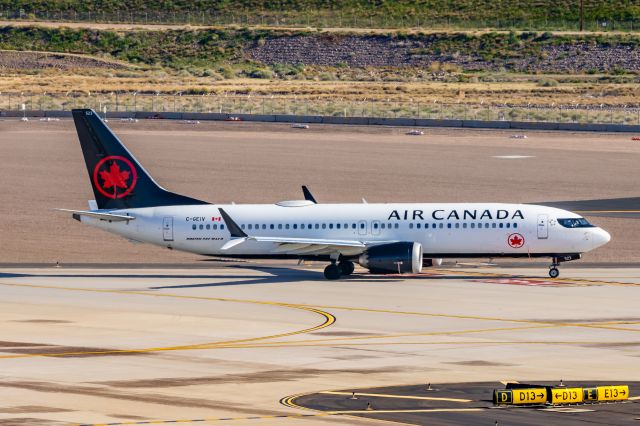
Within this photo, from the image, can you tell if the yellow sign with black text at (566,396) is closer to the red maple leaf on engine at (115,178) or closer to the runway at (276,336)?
Answer: the runway at (276,336)

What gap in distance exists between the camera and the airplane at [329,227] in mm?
63781

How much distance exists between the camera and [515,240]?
63719 millimetres

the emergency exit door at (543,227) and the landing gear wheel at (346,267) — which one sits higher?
the emergency exit door at (543,227)

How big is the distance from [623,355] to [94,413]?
18098 mm

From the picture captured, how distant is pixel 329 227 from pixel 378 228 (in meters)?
2.35

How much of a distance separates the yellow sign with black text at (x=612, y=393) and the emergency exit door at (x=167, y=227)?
33.4 metres

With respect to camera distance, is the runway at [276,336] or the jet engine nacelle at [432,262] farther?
the jet engine nacelle at [432,262]

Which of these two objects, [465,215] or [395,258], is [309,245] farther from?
[465,215]

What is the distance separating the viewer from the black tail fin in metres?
66.6

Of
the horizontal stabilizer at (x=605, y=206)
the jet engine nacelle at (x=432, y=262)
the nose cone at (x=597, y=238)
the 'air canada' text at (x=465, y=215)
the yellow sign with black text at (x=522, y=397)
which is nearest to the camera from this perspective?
the yellow sign with black text at (x=522, y=397)

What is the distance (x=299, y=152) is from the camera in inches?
4833

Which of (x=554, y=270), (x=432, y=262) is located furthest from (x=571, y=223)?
(x=432, y=262)

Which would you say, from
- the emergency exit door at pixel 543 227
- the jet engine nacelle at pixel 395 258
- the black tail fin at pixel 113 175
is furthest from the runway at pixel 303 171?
the jet engine nacelle at pixel 395 258

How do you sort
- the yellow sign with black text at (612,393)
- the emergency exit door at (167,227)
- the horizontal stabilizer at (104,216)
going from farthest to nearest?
the emergency exit door at (167,227)
the horizontal stabilizer at (104,216)
the yellow sign with black text at (612,393)
